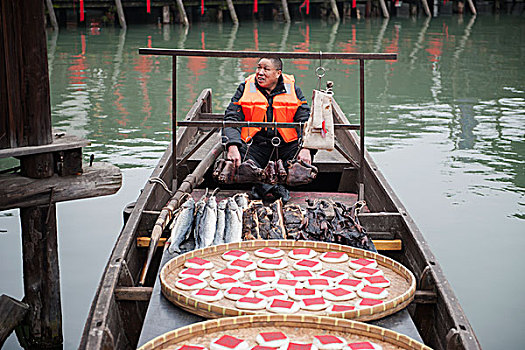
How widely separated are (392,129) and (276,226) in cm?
761

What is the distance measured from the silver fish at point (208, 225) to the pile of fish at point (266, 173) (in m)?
0.63

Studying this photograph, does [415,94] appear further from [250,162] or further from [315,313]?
[315,313]

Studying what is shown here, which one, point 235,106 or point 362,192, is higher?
point 235,106

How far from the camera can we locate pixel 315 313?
342cm

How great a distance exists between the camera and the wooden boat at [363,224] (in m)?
3.64

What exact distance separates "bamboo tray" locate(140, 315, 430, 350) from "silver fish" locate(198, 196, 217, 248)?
1.07 m

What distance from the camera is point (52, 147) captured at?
4809 mm

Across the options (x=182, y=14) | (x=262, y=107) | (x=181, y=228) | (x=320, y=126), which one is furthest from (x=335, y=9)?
(x=181, y=228)

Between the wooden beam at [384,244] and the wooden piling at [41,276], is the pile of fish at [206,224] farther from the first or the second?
the wooden piling at [41,276]

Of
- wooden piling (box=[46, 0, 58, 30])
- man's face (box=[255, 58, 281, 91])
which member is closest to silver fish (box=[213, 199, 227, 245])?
man's face (box=[255, 58, 281, 91])

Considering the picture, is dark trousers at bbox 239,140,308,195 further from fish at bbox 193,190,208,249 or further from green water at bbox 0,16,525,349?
green water at bbox 0,16,525,349

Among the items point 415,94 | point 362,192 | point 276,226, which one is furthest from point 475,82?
point 276,226

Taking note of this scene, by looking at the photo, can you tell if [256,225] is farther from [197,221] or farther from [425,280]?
[425,280]

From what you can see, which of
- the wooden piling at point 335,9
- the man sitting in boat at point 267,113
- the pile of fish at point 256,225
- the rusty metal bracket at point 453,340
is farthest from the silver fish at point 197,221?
the wooden piling at point 335,9
